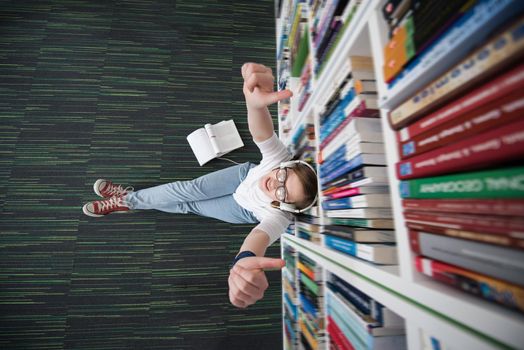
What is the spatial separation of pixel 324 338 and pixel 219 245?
0.99 metres

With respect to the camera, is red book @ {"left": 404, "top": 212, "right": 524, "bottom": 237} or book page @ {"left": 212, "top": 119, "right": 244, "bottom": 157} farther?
book page @ {"left": 212, "top": 119, "right": 244, "bottom": 157}

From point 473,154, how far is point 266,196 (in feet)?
3.11

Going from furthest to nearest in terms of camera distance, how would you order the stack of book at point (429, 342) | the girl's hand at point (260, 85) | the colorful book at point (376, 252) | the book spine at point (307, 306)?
the book spine at point (307, 306), the girl's hand at point (260, 85), the colorful book at point (376, 252), the stack of book at point (429, 342)

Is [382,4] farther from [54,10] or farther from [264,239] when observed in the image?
[54,10]

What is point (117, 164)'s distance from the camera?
5.97ft

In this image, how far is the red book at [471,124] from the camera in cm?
33

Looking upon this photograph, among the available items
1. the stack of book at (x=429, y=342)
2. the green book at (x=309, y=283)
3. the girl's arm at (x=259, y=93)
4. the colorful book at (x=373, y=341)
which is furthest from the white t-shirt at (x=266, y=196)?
→ the stack of book at (x=429, y=342)

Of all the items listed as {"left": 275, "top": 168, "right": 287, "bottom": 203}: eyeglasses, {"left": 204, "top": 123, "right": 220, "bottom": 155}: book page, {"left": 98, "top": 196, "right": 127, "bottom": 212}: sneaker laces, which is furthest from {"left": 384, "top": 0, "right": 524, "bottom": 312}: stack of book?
{"left": 98, "top": 196, "right": 127, "bottom": 212}: sneaker laces

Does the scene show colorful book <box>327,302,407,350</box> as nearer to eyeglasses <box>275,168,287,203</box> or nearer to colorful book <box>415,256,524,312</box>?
colorful book <box>415,256,524,312</box>

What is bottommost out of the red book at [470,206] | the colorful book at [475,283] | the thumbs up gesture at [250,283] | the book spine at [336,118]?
the thumbs up gesture at [250,283]

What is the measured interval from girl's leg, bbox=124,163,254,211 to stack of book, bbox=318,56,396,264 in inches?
35.6

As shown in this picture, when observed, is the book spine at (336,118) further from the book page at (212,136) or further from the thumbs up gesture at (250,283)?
the book page at (212,136)

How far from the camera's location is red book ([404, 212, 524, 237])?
32 centimetres

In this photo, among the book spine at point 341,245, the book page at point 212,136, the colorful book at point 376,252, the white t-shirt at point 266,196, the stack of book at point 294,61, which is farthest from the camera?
the book page at point 212,136
